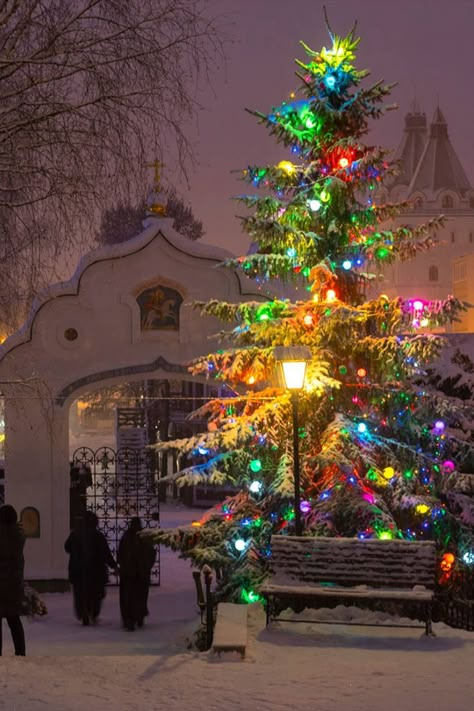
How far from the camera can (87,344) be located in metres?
18.8

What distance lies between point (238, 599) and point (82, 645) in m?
2.02

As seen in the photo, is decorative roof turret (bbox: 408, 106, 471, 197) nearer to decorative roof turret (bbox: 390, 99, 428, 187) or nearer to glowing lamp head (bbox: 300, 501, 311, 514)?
decorative roof turret (bbox: 390, 99, 428, 187)

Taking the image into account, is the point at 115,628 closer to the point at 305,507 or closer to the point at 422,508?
the point at 305,507

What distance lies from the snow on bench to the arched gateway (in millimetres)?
7655

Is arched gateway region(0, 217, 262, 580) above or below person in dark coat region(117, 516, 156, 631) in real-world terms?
above

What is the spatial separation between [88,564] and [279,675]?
6300 millimetres

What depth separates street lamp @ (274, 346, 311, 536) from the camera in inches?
478

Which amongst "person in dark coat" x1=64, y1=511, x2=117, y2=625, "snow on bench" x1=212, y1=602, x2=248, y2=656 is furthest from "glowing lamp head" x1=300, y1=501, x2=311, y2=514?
"person in dark coat" x1=64, y1=511, x2=117, y2=625

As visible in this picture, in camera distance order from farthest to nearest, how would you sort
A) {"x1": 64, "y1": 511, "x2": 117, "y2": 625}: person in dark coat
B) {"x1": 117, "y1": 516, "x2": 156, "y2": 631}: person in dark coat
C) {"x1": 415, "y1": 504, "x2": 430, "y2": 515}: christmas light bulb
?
{"x1": 64, "y1": 511, "x2": 117, "y2": 625}: person in dark coat < {"x1": 117, "y1": 516, "x2": 156, "y2": 631}: person in dark coat < {"x1": 415, "y1": 504, "x2": 430, "y2": 515}: christmas light bulb

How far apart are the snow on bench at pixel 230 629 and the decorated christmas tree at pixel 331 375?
5.40ft

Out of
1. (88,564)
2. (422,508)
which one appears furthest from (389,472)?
(88,564)

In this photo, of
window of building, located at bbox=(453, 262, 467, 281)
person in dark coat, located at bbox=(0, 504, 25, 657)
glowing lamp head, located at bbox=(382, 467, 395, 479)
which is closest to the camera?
person in dark coat, located at bbox=(0, 504, 25, 657)

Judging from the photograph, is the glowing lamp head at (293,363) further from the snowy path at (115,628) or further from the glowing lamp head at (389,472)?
the snowy path at (115,628)

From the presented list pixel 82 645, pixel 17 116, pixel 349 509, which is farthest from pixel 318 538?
pixel 17 116
